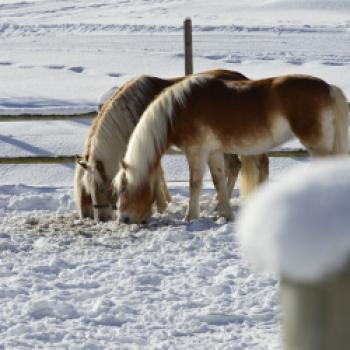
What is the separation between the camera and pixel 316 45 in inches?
853

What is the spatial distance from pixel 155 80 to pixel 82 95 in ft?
26.3

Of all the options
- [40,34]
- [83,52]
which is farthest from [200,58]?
[40,34]

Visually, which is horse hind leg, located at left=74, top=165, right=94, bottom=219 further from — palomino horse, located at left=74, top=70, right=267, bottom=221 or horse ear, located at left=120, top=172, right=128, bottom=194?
horse ear, located at left=120, top=172, right=128, bottom=194

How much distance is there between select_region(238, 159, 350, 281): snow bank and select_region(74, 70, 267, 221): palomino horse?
6.06 metres

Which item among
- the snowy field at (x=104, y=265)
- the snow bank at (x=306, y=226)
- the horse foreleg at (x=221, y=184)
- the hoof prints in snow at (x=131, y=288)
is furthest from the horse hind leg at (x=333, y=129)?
the snow bank at (x=306, y=226)

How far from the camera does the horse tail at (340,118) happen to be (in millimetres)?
6457

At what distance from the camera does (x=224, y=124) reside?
22.1 ft

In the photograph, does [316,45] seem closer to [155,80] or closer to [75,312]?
[155,80]

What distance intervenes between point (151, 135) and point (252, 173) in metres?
1.27

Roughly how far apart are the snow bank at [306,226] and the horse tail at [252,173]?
21.4 feet

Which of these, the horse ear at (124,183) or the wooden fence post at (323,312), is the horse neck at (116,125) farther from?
the wooden fence post at (323,312)

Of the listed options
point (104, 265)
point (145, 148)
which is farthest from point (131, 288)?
point (145, 148)

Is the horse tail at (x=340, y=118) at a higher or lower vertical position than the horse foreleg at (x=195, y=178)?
higher

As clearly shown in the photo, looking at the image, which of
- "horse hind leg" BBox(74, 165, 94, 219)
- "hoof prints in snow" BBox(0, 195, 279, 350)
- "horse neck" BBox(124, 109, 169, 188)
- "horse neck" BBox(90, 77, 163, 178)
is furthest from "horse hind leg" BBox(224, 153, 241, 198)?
"horse hind leg" BBox(74, 165, 94, 219)
